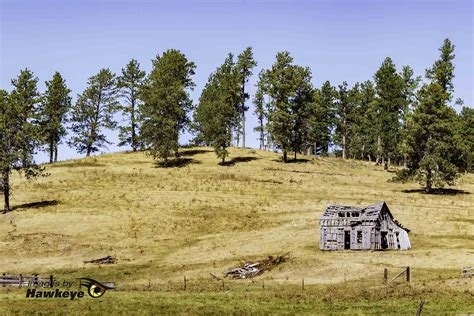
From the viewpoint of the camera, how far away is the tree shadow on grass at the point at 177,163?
92.1 m

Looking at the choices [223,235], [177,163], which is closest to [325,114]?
[177,163]

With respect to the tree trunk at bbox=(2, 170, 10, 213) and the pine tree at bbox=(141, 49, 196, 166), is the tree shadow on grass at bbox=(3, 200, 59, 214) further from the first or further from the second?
the pine tree at bbox=(141, 49, 196, 166)

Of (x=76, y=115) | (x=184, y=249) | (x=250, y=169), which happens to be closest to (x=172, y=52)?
(x=76, y=115)

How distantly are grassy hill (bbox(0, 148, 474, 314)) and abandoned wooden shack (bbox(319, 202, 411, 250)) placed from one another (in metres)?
1.63

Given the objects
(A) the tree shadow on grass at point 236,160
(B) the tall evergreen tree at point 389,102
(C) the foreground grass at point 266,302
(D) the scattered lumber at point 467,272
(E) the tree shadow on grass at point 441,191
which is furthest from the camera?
(A) the tree shadow on grass at point 236,160

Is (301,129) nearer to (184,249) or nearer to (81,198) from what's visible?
(81,198)

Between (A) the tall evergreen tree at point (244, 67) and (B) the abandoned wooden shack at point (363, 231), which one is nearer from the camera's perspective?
(B) the abandoned wooden shack at point (363, 231)

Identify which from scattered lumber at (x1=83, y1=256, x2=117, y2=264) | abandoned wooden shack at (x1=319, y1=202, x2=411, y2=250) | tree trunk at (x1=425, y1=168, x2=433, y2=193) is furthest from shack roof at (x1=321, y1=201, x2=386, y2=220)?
tree trunk at (x1=425, y1=168, x2=433, y2=193)

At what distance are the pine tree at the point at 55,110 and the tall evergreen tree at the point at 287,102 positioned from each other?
119ft

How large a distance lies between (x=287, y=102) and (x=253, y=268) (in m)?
52.3

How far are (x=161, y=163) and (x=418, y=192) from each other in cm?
3983

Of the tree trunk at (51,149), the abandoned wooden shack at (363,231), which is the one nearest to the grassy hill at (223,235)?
the abandoned wooden shack at (363,231)

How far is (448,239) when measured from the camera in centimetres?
5631

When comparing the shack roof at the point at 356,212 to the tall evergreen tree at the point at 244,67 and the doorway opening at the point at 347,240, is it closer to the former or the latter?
the doorway opening at the point at 347,240
